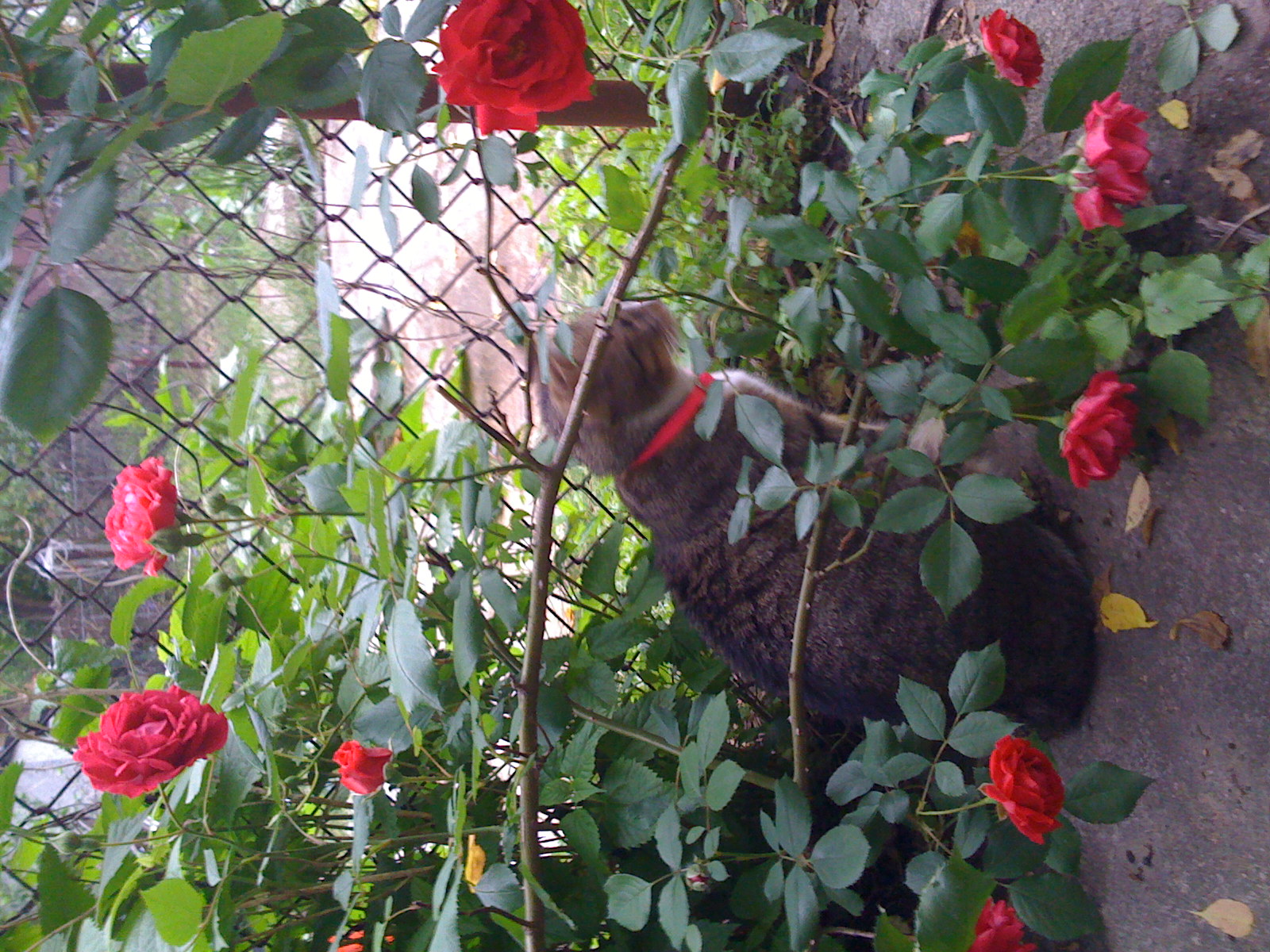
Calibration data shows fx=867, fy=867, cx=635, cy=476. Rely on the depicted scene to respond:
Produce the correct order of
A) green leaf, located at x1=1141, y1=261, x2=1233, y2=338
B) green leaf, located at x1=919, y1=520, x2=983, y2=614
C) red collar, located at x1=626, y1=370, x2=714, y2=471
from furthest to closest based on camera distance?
red collar, located at x1=626, y1=370, x2=714, y2=471
green leaf, located at x1=1141, y1=261, x2=1233, y2=338
green leaf, located at x1=919, y1=520, x2=983, y2=614

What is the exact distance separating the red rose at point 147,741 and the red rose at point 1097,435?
49.3 inches

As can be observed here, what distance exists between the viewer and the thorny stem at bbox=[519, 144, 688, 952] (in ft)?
3.80

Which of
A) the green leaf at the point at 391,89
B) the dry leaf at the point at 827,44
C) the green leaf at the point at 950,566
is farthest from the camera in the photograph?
the dry leaf at the point at 827,44

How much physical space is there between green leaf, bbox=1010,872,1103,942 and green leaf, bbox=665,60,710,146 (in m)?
1.05

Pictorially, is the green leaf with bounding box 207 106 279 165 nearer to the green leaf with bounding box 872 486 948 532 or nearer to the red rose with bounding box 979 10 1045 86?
the green leaf with bounding box 872 486 948 532

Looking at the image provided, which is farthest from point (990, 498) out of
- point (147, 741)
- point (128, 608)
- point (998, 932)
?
point (128, 608)

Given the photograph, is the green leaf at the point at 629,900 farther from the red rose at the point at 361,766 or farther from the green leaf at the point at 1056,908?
the green leaf at the point at 1056,908

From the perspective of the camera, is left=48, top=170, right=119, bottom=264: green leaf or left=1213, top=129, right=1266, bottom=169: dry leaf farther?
left=1213, top=129, right=1266, bottom=169: dry leaf

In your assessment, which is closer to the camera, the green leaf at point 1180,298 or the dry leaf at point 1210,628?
the green leaf at point 1180,298

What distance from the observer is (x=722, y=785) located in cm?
120

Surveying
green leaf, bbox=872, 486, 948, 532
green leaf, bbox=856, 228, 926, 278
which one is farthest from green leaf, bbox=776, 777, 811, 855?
green leaf, bbox=856, 228, 926, 278

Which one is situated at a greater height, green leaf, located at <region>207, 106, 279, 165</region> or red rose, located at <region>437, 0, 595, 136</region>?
red rose, located at <region>437, 0, 595, 136</region>

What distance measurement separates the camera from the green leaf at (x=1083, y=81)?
3.99 ft

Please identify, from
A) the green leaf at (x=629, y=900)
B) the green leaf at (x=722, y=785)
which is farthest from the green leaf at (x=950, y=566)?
the green leaf at (x=629, y=900)
